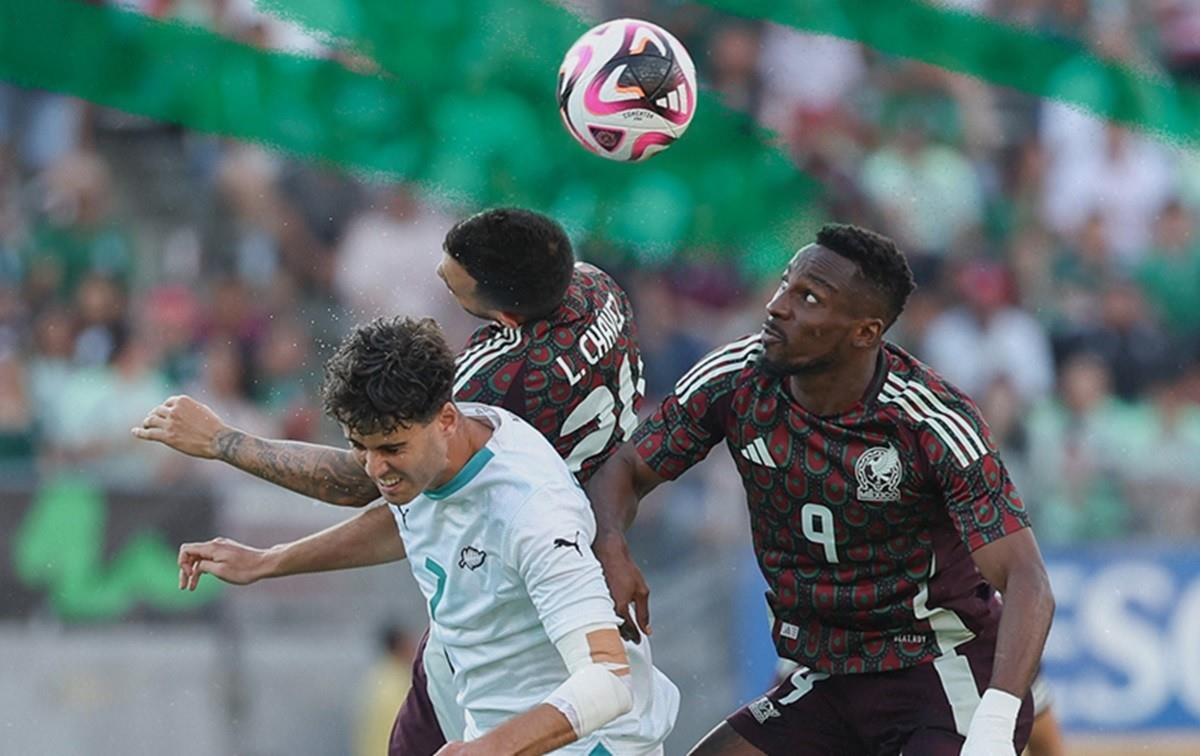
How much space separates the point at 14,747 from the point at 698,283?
207 inches

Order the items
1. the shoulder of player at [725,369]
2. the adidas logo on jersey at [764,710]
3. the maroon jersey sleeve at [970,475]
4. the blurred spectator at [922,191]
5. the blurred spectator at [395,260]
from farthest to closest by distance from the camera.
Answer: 1. the blurred spectator at [922,191]
2. the blurred spectator at [395,260]
3. the adidas logo on jersey at [764,710]
4. the shoulder of player at [725,369]
5. the maroon jersey sleeve at [970,475]

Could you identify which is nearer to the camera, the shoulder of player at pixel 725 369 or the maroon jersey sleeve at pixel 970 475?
the maroon jersey sleeve at pixel 970 475

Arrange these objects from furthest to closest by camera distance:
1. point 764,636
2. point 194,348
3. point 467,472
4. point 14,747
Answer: point 194,348 < point 764,636 < point 14,747 < point 467,472

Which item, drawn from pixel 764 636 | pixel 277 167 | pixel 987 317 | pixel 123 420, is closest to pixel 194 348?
pixel 123 420

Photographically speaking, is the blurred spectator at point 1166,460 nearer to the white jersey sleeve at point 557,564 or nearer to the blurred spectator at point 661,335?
the blurred spectator at point 661,335

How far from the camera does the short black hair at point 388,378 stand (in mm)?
5551

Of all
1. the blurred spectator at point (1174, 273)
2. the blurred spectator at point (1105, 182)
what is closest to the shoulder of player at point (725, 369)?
the blurred spectator at point (1174, 273)

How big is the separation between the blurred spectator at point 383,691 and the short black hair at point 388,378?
5995 millimetres

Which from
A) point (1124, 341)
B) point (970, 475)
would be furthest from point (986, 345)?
point (970, 475)

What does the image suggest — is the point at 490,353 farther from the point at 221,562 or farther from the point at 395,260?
the point at 395,260

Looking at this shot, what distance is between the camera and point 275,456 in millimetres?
6582

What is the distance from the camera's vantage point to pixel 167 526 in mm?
A: 11273

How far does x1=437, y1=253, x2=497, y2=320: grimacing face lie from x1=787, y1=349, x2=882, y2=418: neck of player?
1.02 meters

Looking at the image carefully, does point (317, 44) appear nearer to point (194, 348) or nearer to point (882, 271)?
point (194, 348)
